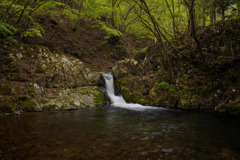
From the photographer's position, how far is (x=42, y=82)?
962 cm

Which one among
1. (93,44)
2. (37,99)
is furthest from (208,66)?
(93,44)

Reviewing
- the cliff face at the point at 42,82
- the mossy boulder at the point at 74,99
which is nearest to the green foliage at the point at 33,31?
the cliff face at the point at 42,82

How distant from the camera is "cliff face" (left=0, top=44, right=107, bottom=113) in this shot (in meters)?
8.05

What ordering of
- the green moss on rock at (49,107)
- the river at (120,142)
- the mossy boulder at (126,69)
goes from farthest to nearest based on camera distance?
the mossy boulder at (126,69)
the green moss on rock at (49,107)
the river at (120,142)

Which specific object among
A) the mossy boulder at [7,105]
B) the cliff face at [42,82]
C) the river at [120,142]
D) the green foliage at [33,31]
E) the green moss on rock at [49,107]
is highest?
the green foliage at [33,31]

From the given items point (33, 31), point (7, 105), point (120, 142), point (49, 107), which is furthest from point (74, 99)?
point (120, 142)

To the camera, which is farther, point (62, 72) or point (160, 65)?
point (160, 65)

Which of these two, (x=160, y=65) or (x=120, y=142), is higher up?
(x=160, y=65)

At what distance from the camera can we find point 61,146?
11.6ft

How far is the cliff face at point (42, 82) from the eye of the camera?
8.05 metres

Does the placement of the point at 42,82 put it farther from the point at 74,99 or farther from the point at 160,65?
the point at 160,65

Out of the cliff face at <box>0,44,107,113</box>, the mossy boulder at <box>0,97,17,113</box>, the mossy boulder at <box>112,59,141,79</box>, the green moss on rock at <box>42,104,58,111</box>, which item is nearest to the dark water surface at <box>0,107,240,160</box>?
the mossy boulder at <box>0,97,17,113</box>

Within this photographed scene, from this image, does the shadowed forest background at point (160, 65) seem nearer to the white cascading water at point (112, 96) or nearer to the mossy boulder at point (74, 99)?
the mossy boulder at point (74, 99)

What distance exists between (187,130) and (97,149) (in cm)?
306
